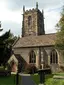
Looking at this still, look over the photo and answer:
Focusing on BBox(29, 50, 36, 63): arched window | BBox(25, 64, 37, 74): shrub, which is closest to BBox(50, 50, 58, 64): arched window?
BBox(25, 64, 37, 74): shrub

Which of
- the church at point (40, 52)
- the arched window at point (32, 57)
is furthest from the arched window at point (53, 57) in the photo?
the arched window at point (32, 57)

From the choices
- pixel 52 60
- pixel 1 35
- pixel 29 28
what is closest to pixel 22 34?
pixel 29 28

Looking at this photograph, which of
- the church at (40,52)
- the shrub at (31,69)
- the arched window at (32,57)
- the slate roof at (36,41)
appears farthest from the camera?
the arched window at (32,57)

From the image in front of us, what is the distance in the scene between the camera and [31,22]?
219ft

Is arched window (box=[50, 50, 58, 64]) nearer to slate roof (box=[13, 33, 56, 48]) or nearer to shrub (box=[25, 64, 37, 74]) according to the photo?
slate roof (box=[13, 33, 56, 48])

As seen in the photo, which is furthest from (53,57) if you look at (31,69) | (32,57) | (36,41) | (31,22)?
(31,22)

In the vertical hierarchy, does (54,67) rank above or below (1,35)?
below

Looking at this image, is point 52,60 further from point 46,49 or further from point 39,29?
point 39,29

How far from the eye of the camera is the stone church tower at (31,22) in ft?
216

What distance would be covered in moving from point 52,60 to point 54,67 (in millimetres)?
1749

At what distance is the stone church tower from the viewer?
65.8 m

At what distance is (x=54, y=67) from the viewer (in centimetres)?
4347

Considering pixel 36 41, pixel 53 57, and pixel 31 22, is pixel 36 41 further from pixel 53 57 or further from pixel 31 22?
pixel 31 22

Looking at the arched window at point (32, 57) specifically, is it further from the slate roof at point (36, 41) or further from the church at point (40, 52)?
the slate roof at point (36, 41)
